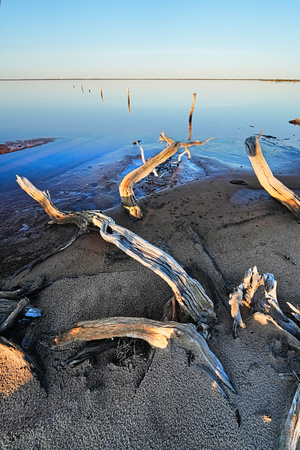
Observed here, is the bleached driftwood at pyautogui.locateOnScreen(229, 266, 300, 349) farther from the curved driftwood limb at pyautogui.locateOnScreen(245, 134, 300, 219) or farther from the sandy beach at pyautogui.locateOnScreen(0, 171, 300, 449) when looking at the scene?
the curved driftwood limb at pyautogui.locateOnScreen(245, 134, 300, 219)

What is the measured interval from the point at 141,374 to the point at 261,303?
213cm

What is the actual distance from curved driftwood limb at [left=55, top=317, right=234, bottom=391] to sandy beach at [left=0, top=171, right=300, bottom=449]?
0.44 feet

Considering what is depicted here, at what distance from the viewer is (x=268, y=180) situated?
22.9 feet

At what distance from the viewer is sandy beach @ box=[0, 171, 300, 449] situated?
2.59 metres

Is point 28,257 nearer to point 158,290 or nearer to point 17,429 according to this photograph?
point 158,290

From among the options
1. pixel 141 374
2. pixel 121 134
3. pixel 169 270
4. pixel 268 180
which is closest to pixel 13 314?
pixel 141 374

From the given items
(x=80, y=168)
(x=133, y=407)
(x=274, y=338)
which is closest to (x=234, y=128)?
(x=80, y=168)

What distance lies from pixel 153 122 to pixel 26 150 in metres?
Answer: 12.4

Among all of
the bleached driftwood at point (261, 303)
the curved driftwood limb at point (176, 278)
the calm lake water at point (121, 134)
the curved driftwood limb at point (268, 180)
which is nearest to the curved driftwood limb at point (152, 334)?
the curved driftwood limb at point (176, 278)

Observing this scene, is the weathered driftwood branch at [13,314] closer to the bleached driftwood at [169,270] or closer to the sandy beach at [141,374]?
the sandy beach at [141,374]

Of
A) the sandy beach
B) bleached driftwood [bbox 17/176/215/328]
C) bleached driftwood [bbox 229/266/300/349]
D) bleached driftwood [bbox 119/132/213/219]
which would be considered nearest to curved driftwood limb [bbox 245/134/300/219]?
bleached driftwood [bbox 119/132/213/219]

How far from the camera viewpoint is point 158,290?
463 centimetres

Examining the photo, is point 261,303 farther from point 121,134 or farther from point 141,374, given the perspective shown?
point 121,134

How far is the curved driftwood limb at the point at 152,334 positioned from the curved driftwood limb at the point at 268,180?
205 inches
